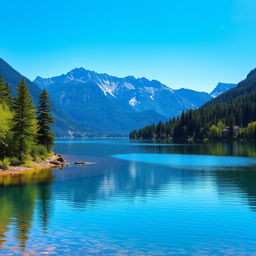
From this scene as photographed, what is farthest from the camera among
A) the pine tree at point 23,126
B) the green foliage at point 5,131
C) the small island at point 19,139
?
the pine tree at point 23,126

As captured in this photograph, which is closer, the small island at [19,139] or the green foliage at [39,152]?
the small island at [19,139]

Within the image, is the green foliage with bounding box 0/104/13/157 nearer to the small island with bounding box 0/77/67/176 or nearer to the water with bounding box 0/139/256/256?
the small island with bounding box 0/77/67/176

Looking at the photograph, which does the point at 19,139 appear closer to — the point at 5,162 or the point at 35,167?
the point at 5,162

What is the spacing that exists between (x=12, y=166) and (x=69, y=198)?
27.4 m

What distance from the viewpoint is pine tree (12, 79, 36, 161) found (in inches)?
2363

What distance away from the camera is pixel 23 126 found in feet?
199

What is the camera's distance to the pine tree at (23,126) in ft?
197

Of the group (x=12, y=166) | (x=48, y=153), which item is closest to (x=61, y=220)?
(x=12, y=166)

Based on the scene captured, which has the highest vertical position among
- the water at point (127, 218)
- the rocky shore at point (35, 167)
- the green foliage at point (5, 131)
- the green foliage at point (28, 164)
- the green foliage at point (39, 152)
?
the green foliage at point (5, 131)

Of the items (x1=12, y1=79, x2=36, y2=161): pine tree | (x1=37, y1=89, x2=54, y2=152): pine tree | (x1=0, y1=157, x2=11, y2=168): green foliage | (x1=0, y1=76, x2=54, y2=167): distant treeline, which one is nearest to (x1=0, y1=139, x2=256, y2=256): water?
(x1=0, y1=157, x2=11, y2=168): green foliage

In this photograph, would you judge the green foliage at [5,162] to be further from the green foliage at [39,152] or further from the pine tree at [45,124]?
the pine tree at [45,124]

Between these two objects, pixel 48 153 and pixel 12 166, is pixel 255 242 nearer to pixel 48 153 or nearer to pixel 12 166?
pixel 12 166

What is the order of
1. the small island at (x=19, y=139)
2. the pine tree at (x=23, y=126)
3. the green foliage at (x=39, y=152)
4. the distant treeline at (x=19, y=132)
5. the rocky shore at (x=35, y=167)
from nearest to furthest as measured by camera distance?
the rocky shore at (x=35, y=167), the small island at (x=19, y=139), the distant treeline at (x=19, y=132), the pine tree at (x=23, y=126), the green foliage at (x=39, y=152)

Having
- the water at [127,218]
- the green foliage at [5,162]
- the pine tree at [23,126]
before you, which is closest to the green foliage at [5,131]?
the pine tree at [23,126]
